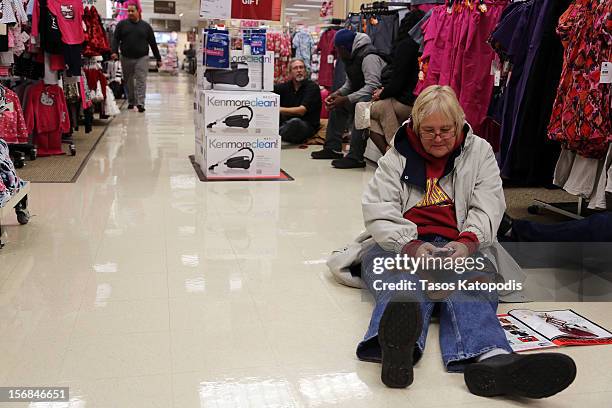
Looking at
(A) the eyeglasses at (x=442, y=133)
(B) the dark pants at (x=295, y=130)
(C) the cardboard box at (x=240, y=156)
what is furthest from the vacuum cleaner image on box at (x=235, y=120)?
(A) the eyeglasses at (x=442, y=133)

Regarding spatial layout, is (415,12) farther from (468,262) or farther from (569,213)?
(468,262)

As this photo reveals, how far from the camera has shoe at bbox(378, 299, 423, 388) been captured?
6.69 ft

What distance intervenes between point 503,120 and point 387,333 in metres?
2.83

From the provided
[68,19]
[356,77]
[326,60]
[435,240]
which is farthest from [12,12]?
[326,60]

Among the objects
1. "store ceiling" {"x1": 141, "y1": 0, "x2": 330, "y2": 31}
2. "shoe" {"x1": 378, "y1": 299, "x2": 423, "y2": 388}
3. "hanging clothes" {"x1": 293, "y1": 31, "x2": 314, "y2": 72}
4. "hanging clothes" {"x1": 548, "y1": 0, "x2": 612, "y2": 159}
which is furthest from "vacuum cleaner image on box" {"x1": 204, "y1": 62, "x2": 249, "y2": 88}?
"store ceiling" {"x1": 141, "y1": 0, "x2": 330, "y2": 31}

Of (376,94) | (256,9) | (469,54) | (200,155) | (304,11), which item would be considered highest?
(304,11)

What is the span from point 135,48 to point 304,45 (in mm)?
2810

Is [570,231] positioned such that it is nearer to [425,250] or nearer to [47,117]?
[425,250]

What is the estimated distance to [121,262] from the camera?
130 inches

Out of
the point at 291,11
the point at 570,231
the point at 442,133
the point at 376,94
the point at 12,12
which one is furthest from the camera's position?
the point at 291,11

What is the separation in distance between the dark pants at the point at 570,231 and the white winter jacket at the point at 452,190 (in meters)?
0.45

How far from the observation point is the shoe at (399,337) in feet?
6.69

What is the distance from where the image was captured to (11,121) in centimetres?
536

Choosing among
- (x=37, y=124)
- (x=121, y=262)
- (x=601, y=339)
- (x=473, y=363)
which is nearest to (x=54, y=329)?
(x=121, y=262)
